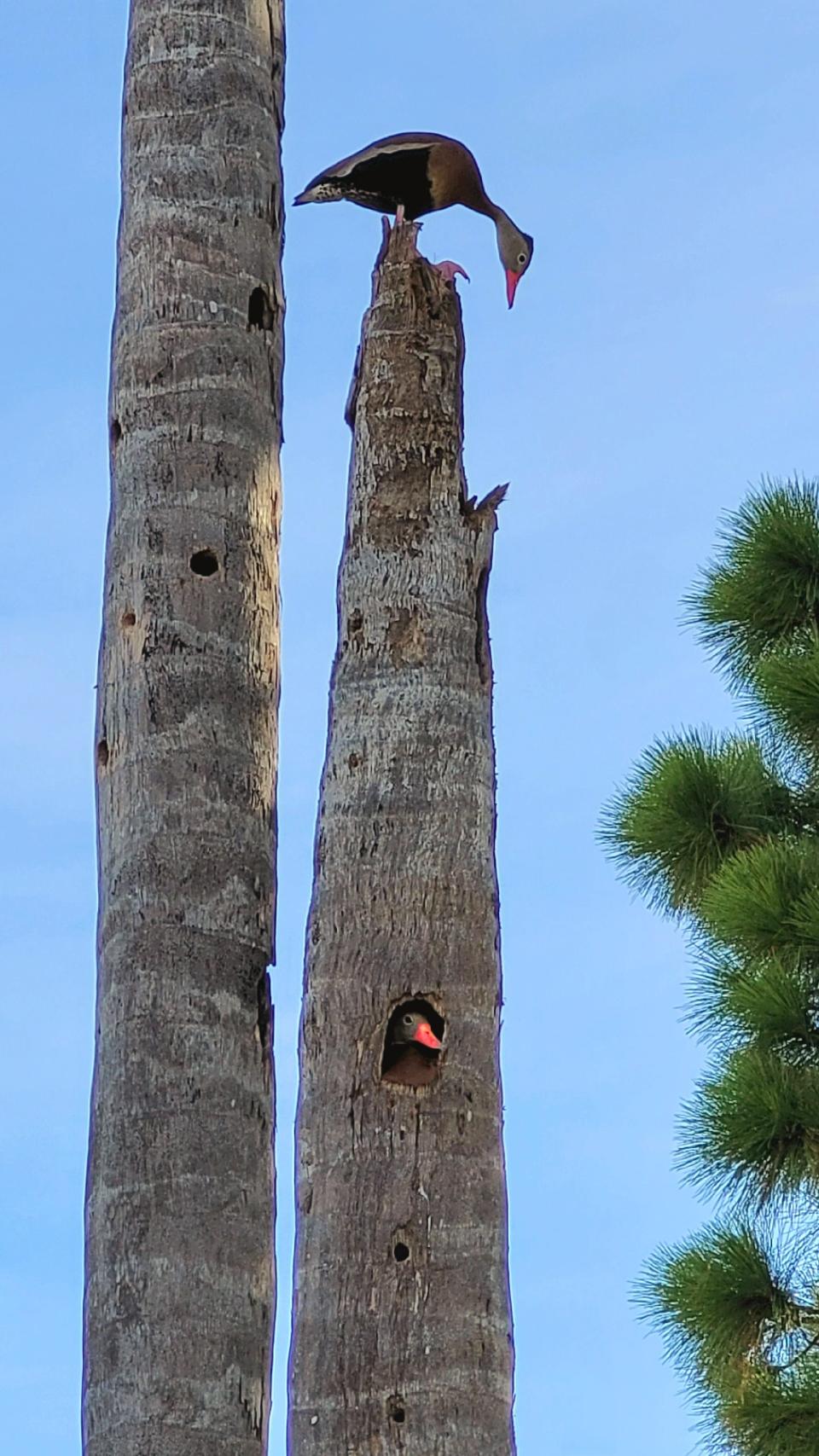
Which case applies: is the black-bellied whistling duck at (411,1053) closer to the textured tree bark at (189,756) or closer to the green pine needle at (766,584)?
the textured tree bark at (189,756)

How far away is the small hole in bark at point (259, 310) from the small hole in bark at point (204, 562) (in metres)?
0.60

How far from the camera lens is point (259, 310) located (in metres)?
5.45

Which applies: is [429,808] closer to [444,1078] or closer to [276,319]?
[444,1078]

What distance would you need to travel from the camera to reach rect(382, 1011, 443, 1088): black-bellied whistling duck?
4582mm

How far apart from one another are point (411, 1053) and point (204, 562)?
1.20 metres

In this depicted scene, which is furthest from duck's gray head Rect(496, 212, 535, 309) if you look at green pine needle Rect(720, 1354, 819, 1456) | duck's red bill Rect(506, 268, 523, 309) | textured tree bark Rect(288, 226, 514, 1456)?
green pine needle Rect(720, 1354, 819, 1456)

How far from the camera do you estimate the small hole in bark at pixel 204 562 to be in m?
5.12

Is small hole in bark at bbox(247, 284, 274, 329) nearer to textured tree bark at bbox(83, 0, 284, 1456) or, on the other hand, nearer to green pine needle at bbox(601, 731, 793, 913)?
textured tree bark at bbox(83, 0, 284, 1456)

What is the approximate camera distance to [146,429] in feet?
17.2

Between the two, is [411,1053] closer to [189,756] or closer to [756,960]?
[189,756]

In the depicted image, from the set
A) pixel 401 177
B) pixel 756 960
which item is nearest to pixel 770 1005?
pixel 756 960

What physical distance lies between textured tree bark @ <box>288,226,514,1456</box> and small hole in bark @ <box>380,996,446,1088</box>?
0.05 ft

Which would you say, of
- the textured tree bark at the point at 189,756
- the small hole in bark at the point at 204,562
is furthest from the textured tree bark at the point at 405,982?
the small hole in bark at the point at 204,562

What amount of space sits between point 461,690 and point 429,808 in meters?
0.28
